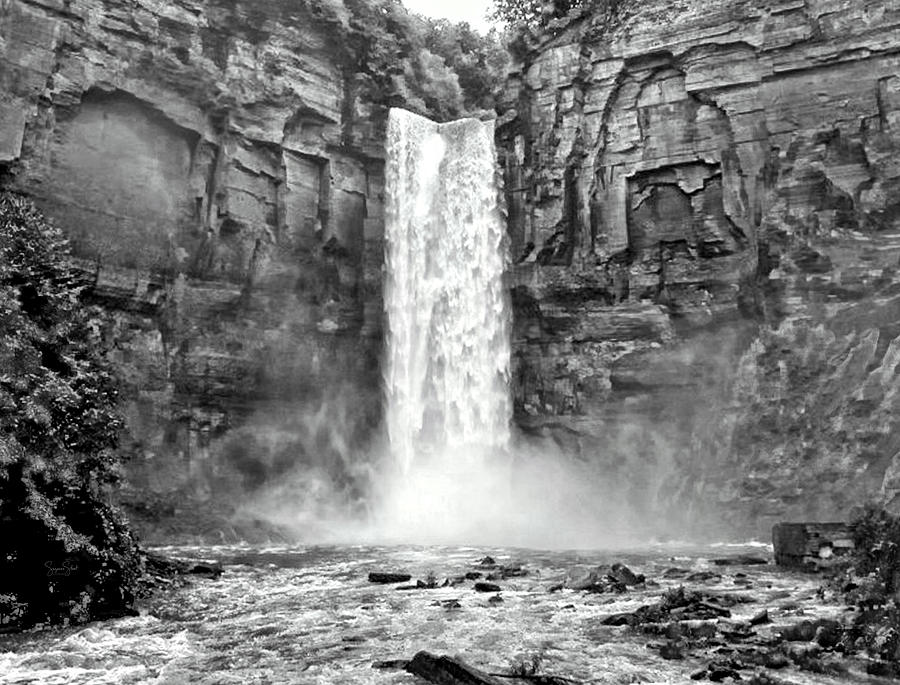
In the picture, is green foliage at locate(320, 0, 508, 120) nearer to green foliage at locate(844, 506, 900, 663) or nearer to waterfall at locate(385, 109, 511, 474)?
waterfall at locate(385, 109, 511, 474)

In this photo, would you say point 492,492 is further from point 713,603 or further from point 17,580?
point 17,580

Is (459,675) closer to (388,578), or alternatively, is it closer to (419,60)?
(388,578)

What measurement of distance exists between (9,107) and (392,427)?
19029 millimetres

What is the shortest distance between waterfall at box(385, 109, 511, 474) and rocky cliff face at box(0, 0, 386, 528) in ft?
3.90

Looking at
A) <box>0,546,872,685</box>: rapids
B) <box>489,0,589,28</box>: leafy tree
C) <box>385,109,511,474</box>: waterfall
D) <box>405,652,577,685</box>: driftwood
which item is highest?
<box>489,0,589,28</box>: leafy tree

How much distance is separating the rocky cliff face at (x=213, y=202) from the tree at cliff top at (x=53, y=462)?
1250 cm

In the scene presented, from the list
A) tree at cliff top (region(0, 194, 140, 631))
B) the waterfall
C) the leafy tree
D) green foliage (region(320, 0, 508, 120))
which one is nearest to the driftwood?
tree at cliff top (region(0, 194, 140, 631))

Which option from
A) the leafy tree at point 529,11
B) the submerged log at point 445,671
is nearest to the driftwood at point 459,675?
the submerged log at point 445,671

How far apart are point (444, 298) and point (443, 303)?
24cm

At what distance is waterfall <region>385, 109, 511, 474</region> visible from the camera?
116 ft

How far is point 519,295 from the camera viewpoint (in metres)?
36.2

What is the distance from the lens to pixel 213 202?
33438mm

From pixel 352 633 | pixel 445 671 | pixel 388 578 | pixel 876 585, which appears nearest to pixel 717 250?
pixel 388 578

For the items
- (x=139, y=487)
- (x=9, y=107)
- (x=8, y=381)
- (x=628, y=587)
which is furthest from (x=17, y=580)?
(x=9, y=107)
